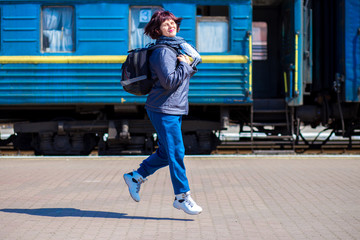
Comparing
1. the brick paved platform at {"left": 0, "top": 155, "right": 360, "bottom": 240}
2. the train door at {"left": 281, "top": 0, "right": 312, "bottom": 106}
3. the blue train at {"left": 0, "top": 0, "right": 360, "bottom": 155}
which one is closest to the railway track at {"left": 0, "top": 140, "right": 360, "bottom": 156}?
the blue train at {"left": 0, "top": 0, "right": 360, "bottom": 155}

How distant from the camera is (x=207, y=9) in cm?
1065

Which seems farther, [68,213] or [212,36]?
[212,36]

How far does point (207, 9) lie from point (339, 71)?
3.02m

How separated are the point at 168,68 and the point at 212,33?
19.0 ft

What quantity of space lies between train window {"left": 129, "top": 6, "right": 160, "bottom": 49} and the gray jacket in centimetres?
546

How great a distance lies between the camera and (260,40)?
12.3m

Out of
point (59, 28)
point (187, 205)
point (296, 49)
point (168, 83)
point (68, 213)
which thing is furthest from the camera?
point (296, 49)

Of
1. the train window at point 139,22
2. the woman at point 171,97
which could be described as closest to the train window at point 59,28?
the train window at point 139,22

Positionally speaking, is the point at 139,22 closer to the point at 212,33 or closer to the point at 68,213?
the point at 212,33

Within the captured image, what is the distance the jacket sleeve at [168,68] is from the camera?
4.79m

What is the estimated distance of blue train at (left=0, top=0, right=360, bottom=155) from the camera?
10.3 meters

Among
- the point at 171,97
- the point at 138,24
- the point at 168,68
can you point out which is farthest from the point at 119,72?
the point at 168,68

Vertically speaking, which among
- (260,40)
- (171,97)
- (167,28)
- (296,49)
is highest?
(260,40)

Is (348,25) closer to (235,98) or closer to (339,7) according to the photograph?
(339,7)
